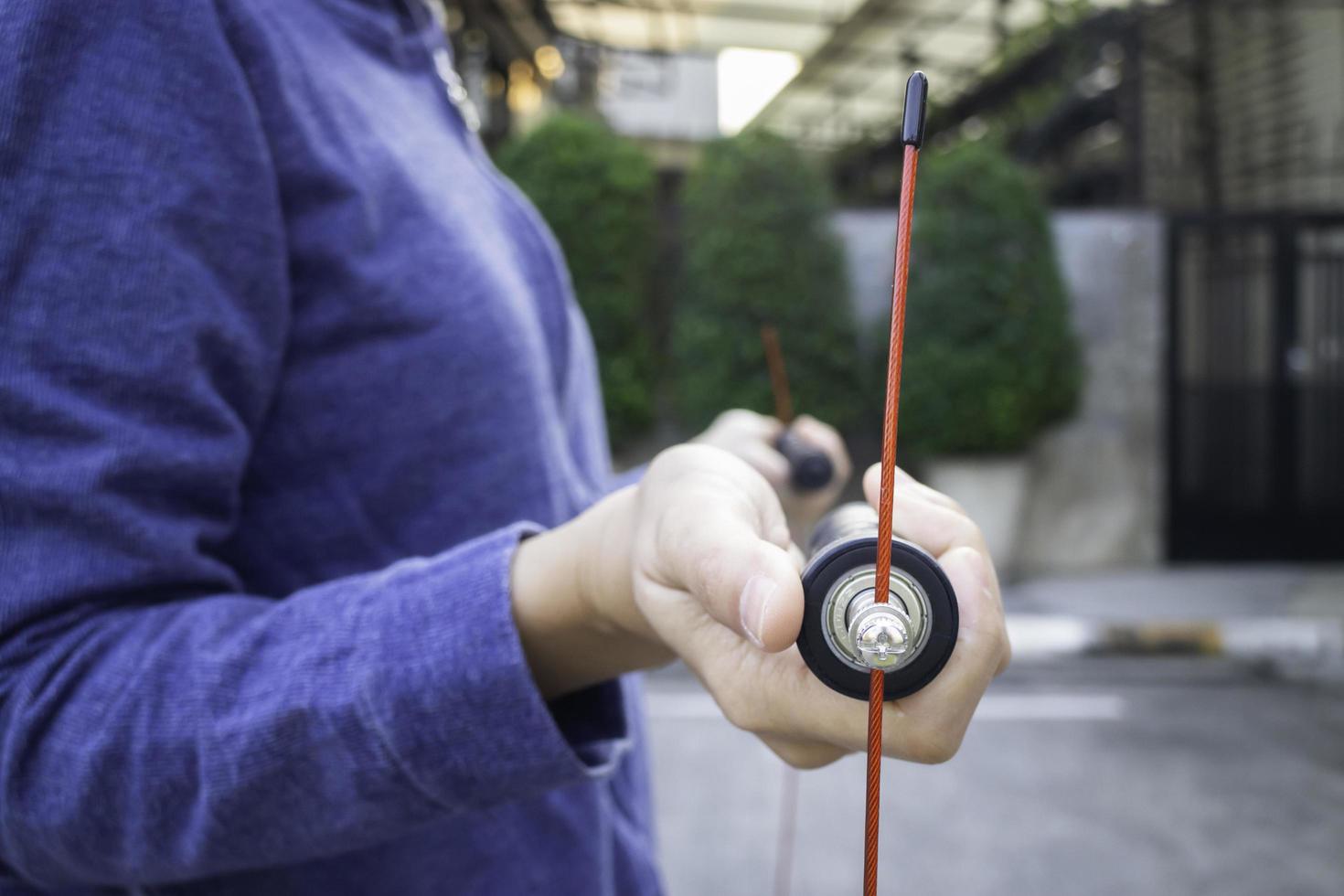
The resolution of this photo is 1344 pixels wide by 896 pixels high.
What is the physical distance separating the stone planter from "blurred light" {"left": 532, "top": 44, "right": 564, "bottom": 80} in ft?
18.9

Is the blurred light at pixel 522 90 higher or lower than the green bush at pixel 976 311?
higher

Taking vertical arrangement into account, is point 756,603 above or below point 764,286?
below

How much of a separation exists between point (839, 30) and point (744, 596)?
11616mm

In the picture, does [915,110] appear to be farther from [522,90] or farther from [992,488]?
[522,90]

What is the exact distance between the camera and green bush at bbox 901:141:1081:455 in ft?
20.6

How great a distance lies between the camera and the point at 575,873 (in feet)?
3.01

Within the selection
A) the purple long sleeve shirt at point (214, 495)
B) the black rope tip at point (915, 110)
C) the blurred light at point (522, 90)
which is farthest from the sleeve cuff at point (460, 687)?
the blurred light at point (522, 90)

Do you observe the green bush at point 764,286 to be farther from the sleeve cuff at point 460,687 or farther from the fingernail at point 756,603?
the fingernail at point 756,603

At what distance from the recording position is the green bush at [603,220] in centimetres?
664

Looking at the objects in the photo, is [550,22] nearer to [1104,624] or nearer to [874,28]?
[874,28]

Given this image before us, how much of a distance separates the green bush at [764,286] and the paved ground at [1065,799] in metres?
2.36

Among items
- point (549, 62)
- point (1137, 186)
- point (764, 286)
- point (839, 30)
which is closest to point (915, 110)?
point (764, 286)

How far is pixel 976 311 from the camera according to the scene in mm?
6285

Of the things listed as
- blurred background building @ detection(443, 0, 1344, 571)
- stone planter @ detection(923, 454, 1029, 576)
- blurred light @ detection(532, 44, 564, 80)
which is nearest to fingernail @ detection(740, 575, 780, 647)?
stone planter @ detection(923, 454, 1029, 576)
